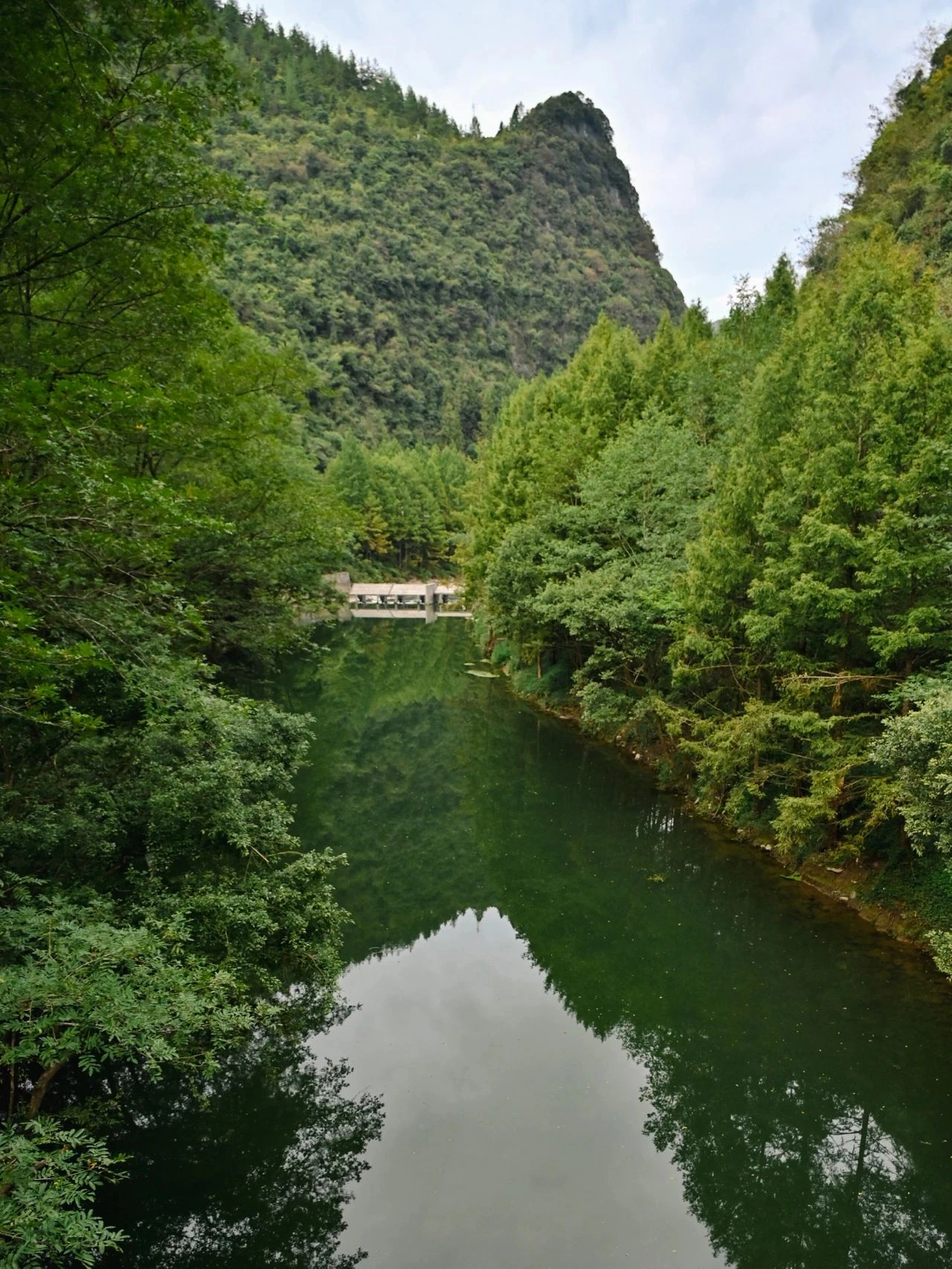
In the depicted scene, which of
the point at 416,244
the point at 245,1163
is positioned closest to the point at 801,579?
the point at 245,1163

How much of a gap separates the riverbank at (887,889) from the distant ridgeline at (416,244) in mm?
79733

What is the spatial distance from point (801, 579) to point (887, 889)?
6.17 m

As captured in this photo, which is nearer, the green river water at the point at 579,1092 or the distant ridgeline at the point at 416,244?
the green river water at the point at 579,1092

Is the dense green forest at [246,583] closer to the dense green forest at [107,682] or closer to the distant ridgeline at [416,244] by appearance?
the dense green forest at [107,682]

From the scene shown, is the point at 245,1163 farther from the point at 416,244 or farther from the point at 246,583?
the point at 416,244

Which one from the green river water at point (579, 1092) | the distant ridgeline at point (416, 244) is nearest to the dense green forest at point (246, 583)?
the green river water at point (579, 1092)

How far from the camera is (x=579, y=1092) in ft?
34.4

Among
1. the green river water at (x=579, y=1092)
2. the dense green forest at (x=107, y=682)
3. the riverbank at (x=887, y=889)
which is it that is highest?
the dense green forest at (x=107, y=682)

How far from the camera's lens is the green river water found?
8125mm

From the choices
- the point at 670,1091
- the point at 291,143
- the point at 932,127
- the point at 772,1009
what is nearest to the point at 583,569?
the point at 772,1009

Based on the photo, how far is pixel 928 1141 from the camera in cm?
938

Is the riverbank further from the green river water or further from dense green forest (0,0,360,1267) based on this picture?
dense green forest (0,0,360,1267)

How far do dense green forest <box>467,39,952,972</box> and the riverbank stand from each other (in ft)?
0.20

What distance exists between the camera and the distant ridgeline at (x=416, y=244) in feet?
363
